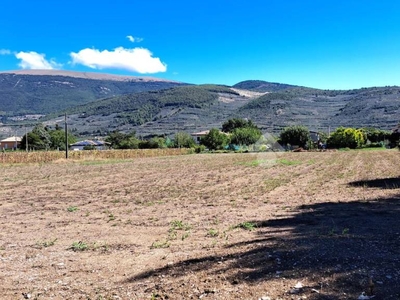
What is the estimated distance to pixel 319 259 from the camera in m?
5.14

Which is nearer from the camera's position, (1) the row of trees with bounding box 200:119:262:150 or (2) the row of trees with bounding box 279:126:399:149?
(2) the row of trees with bounding box 279:126:399:149

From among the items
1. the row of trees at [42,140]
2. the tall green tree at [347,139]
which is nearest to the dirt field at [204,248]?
the tall green tree at [347,139]

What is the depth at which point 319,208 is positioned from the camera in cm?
989

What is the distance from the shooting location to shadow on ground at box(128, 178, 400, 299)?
4.31 m

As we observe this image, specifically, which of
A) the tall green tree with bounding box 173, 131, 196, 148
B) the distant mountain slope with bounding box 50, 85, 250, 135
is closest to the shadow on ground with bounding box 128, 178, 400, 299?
the tall green tree with bounding box 173, 131, 196, 148

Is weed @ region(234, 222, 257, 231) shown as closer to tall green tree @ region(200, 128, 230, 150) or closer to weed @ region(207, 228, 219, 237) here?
weed @ region(207, 228, 219, 237)

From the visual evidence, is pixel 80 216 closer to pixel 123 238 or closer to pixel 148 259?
pixel 123 238

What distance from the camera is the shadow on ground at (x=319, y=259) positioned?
4312mm

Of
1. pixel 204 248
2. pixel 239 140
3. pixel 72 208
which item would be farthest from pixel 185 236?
pixel 239 140

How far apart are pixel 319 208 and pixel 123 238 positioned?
5.59m

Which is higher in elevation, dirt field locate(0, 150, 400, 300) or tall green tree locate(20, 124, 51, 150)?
tall green tree locate(20, 124, 51, 150)

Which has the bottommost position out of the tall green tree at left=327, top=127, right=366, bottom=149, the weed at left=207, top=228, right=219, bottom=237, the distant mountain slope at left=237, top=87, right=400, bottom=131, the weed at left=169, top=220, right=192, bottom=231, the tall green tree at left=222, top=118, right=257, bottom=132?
the weed at left=169, top=220, right=192, bottom=231

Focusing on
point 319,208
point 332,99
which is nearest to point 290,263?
point 319,208

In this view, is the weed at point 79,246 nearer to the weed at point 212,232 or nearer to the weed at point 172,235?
the weed at point 172,235
